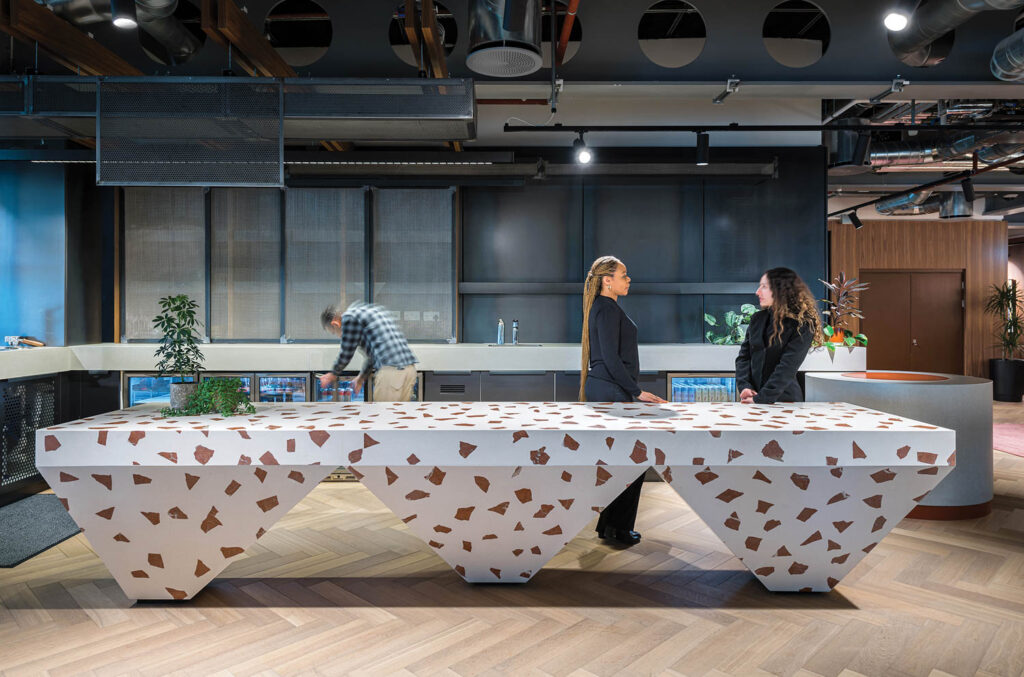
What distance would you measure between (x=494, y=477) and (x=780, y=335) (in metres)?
1.80

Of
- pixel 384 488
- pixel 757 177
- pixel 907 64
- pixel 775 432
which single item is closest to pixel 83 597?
pixel 384 488

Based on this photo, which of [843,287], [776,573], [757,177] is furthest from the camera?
[757,177]

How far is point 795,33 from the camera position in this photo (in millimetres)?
4895

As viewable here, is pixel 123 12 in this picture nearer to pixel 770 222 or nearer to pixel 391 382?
pixel 391 382

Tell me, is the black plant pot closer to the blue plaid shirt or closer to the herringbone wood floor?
the herringbone wood floor

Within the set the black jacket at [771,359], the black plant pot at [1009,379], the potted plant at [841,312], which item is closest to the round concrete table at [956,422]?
the potted plant at [841,312]

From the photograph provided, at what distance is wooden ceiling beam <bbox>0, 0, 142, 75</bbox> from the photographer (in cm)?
314

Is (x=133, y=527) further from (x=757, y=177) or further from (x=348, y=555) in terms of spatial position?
(x=757, y=177)

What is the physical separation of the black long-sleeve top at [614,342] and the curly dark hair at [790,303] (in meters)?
0.77

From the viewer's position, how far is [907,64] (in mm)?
4023

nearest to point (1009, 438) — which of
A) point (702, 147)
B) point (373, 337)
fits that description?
point (702, 147)

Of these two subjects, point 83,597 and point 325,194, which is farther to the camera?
point 325,194

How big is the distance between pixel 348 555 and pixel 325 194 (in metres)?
3.62

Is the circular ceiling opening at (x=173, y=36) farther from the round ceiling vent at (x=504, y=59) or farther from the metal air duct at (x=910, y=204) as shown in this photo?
the metal air duct at (x=910, y=204)
